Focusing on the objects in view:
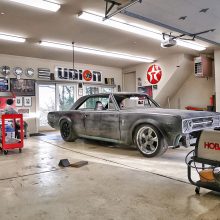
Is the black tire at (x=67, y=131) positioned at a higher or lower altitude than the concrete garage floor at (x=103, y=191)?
higher

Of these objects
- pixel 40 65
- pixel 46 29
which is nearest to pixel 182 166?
pixel 46 29

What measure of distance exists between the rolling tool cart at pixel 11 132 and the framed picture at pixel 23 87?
12.0ft

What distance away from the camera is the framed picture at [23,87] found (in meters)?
8.13

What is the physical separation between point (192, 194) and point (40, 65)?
7.86 metres

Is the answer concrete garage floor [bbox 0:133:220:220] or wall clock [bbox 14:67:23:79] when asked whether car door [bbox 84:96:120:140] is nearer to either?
concrete garage floor [bbox 0:133:220:220]

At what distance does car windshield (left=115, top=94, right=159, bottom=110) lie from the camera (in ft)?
16.0

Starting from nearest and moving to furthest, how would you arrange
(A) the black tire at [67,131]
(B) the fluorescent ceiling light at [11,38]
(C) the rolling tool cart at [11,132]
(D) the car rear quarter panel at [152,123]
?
(D) the car rear quarter panel at [152,123], (C) the rolling tool cart at [11,132], (A) the black tire at [67,131], (B) the fluorescent ceiling light at [11,38]

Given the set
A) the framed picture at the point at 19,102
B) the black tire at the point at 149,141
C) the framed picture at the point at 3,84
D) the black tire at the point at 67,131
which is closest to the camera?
the black tire at the point at 149,141

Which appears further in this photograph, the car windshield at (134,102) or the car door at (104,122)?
the car windshield at (134,102)

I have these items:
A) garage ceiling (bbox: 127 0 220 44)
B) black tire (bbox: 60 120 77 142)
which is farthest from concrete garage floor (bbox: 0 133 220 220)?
garage ceiling (bbox: 127 0 220 44)

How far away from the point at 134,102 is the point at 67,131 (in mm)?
1984

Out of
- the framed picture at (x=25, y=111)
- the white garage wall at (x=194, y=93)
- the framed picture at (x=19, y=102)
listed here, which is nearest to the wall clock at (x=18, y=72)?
the framed picture at (x=19, y=102)

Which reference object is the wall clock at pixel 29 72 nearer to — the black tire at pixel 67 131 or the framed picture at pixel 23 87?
the framed picture at pixel 23 87

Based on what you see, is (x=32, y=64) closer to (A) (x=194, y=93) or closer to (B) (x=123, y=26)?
(B) (x=123, y=26)
